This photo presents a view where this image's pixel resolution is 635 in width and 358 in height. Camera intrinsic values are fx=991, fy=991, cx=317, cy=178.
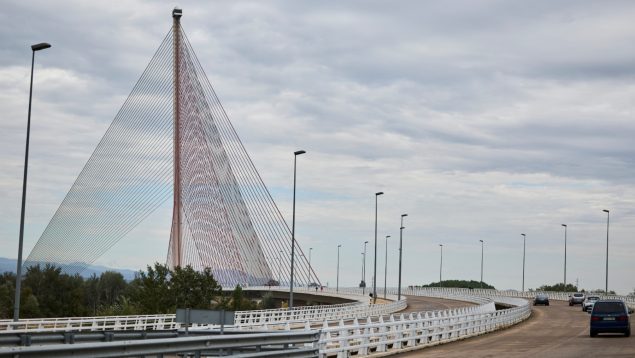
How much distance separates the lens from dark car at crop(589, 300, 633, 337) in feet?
134

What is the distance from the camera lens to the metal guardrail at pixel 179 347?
40.4 ft

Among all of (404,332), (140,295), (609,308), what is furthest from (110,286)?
(404,332)

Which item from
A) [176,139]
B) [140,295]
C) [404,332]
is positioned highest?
[176,139]

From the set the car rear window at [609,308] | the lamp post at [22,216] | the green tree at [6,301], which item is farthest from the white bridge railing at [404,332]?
the green tree at [6,301]

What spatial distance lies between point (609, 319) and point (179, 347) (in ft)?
94.4

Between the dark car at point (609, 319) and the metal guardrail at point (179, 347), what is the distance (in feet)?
69.0

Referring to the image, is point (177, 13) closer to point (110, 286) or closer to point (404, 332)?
point (404, 332)

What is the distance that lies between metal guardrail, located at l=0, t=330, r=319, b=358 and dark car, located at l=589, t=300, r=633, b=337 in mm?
21038

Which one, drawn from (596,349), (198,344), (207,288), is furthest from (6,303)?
(198,344)

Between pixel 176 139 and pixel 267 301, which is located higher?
pixel 176 139

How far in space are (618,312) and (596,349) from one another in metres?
9.52

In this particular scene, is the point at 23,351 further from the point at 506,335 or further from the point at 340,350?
the point at 506,335

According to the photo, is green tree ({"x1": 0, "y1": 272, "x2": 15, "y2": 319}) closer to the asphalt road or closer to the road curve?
the asphalt road

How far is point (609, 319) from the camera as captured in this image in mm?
40906
